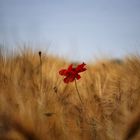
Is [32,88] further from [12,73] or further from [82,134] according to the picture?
[82,134]

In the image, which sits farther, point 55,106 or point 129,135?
point 55,106

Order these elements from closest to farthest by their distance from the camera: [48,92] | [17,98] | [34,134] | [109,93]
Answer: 1. [34,134]
2. [17,98]
3. [48,92]
4. [109,93]

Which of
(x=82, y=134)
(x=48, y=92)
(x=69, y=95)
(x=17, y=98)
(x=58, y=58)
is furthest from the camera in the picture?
(x=58, y=58)

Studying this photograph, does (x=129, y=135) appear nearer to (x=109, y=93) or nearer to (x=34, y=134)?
(x=34, y=134)

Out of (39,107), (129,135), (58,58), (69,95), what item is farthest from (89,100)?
(58,58)

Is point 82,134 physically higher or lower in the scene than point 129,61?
lower

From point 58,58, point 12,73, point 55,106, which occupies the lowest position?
point 55,106
